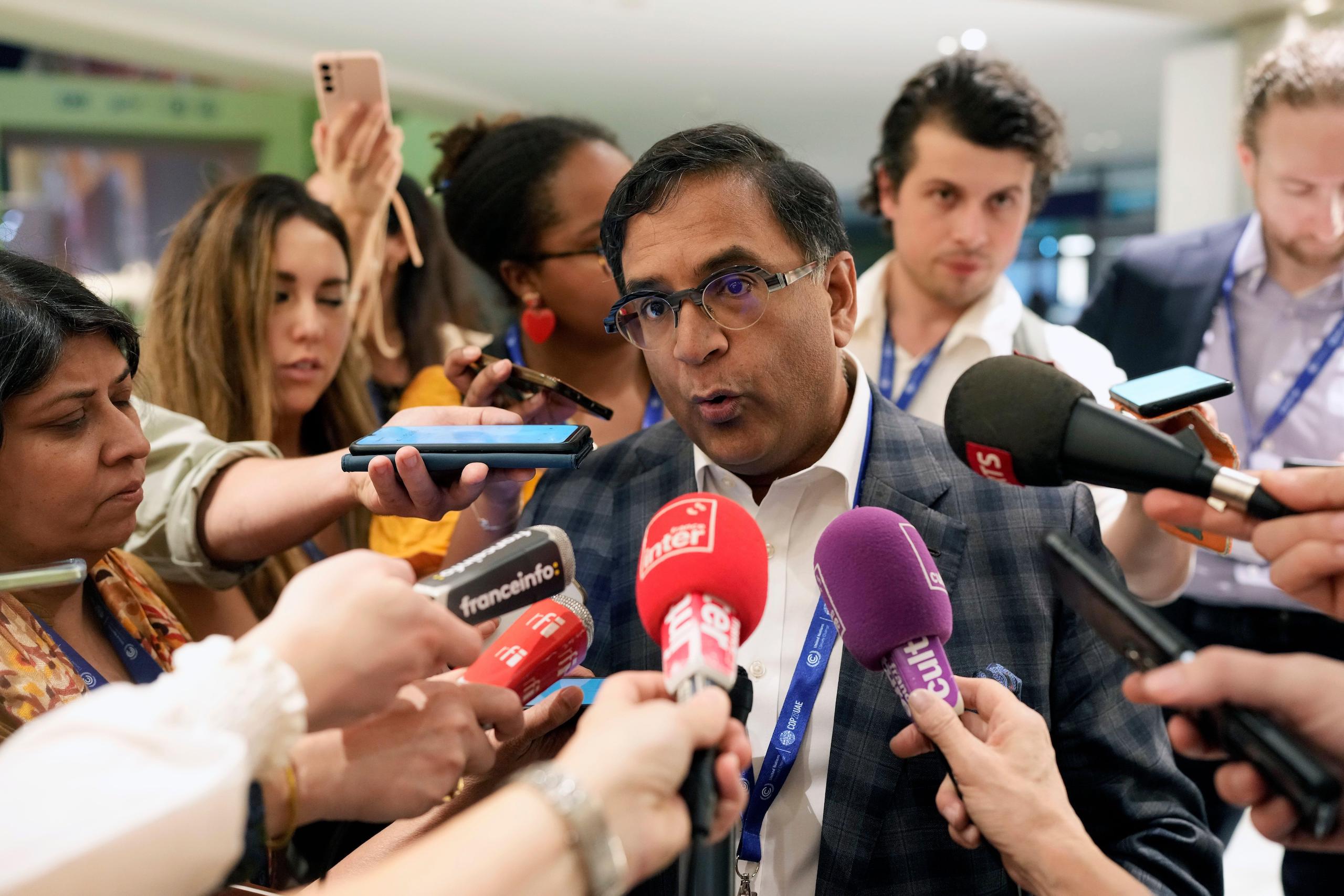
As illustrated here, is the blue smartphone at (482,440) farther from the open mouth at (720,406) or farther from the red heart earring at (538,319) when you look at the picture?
the red heart earring at (538,319)

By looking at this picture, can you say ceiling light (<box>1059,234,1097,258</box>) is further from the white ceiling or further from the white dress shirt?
the white dress shirt

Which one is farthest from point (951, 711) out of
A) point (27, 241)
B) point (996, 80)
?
point (996, 80)

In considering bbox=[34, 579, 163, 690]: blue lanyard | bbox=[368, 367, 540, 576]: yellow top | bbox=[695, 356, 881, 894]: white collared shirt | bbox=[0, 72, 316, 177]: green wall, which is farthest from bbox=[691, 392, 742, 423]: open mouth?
bbox=[0, 72, 316, 177]: green wall

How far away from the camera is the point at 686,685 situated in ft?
3.42

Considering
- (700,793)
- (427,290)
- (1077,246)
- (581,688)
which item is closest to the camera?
(700,793)

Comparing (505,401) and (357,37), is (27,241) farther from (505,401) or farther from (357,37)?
(357,37)

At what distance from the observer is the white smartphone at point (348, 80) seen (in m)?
2.66

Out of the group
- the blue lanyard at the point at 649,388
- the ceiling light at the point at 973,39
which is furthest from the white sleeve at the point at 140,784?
the ceiling light at the point at 973,39

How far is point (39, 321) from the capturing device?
1.52m

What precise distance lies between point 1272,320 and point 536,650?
2.64 m

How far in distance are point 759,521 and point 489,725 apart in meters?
0.74

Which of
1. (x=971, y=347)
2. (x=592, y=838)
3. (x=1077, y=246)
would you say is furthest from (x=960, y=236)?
(x=1077, y=246)

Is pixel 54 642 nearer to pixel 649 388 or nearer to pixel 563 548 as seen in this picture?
pixel 563 548

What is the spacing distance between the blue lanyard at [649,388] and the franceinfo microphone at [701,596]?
1.37m
